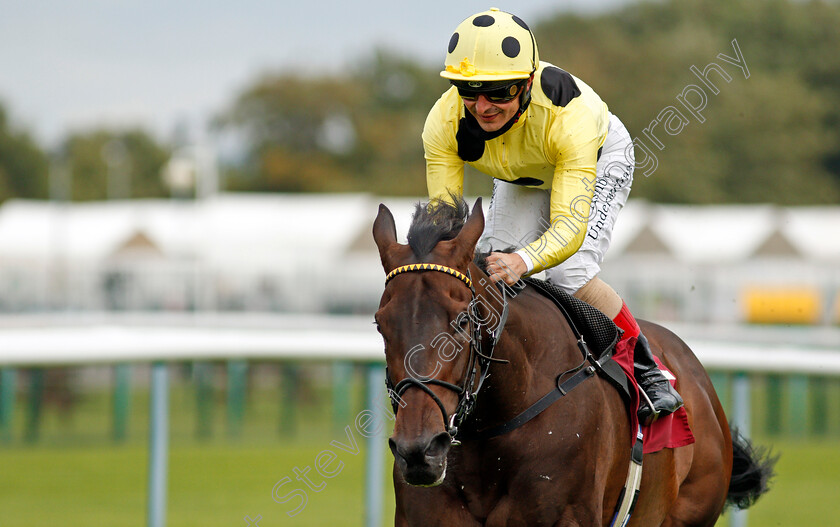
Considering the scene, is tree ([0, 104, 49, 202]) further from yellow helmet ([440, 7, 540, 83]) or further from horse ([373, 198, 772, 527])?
horse ([373, 198, 772, 527])

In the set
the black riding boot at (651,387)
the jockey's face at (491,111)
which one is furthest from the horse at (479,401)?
the jockey's face at (491,111)

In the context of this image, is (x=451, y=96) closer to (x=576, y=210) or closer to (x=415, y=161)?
(x=576, y=210)

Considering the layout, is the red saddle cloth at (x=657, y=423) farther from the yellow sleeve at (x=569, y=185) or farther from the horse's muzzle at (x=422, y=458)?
the horse's muzzle at (x=422, y=458)

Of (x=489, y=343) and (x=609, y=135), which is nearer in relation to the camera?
(x=489, y=343)

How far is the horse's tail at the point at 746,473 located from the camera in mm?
5234

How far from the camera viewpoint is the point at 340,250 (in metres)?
30.2

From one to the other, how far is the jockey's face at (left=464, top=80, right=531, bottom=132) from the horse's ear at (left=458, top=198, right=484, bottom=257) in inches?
21.4

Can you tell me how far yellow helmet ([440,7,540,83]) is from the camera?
3473 mm

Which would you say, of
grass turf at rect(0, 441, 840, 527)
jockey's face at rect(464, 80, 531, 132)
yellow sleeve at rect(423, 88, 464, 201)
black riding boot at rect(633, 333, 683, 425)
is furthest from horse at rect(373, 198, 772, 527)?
grass turf at rect(0, 441, 840, 527)

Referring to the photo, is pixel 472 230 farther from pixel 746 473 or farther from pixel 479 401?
pixel 746 473

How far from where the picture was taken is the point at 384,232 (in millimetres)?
3201

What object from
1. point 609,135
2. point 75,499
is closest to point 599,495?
point 609,135

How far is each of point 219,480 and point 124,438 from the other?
6.91 feet

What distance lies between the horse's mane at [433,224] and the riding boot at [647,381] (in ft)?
3.60
